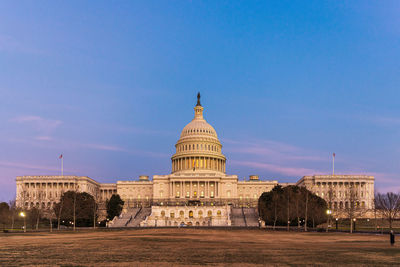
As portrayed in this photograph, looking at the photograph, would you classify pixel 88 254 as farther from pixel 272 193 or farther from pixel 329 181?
pixel 329 181

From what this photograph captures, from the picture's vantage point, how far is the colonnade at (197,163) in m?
191

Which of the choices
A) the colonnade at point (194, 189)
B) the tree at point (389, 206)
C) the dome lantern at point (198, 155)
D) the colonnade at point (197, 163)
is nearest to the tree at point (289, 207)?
the tree at point (389, 206)

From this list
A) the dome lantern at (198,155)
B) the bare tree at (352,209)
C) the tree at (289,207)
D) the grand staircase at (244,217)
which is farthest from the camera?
the dome lantern at (198,155)

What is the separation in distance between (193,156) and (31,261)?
16453 centimetres

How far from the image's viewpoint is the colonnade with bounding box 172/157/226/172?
191 m

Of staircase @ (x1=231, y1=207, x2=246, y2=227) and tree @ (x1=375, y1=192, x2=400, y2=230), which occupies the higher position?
tree @ (x1=375, y1=192, x2=400, y2=230)

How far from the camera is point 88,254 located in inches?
1253

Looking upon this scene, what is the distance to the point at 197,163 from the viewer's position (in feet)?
626

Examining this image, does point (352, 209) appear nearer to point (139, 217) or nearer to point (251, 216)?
point (251, 216)

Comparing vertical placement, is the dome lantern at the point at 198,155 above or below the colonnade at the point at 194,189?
above

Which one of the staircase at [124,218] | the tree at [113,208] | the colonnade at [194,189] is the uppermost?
the colonnade at [194,189]

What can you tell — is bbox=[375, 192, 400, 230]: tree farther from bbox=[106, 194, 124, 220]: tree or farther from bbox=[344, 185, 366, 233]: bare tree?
bbox=[106, 194, 124, 220]: tree

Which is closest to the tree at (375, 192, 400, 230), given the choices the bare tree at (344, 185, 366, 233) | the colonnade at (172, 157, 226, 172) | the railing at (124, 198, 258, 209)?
the bare tree at (344, 185, 366, 233)

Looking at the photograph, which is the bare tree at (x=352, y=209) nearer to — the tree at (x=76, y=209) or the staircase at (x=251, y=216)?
the staircase at (x=251, y=216)
